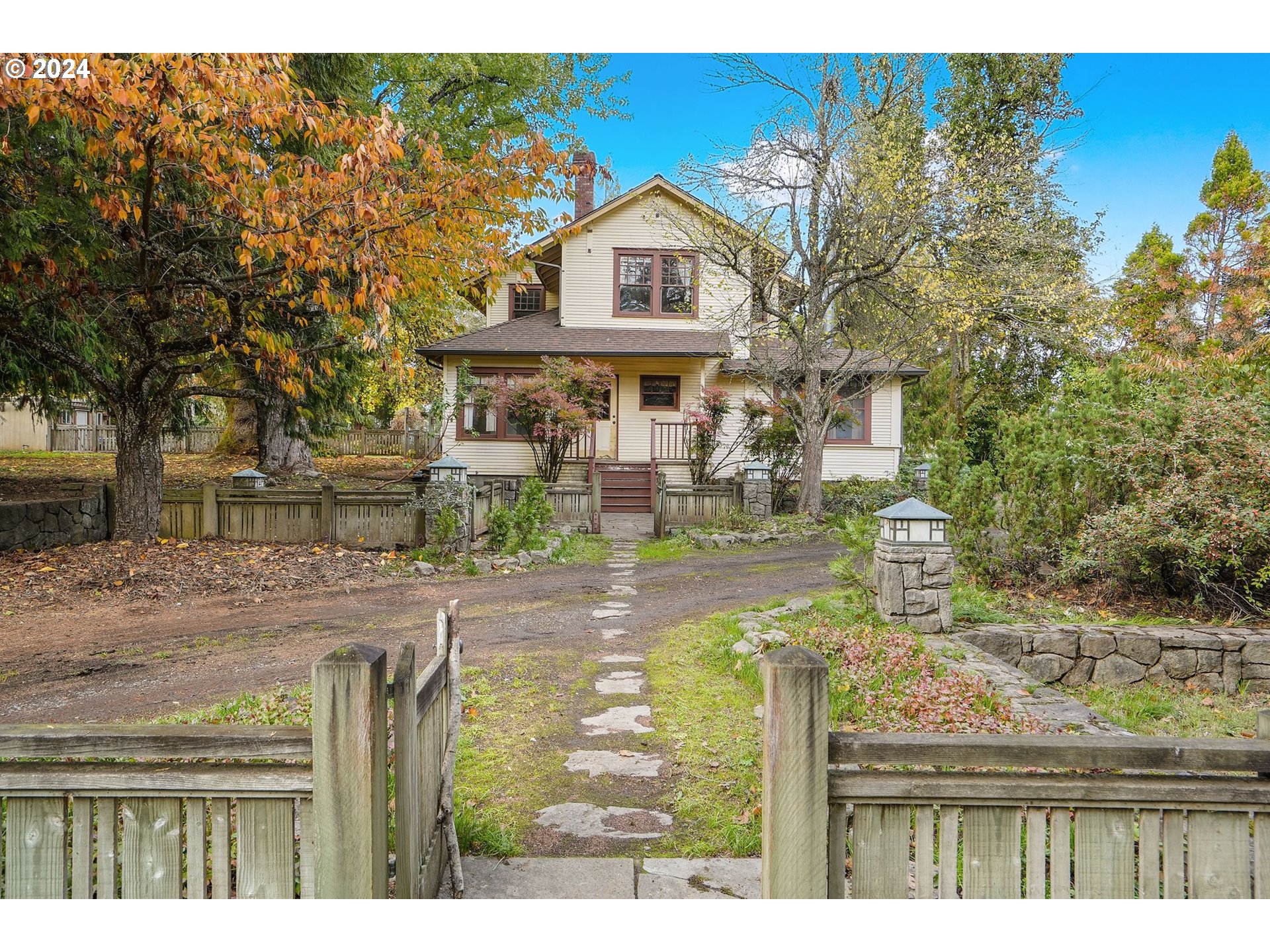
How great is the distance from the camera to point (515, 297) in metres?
17.8

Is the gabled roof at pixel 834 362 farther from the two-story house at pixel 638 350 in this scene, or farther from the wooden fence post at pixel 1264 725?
the wooden fence post at pixel 1264 725

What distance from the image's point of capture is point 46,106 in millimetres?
4363

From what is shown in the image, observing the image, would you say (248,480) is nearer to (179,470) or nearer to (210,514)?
(210,514)

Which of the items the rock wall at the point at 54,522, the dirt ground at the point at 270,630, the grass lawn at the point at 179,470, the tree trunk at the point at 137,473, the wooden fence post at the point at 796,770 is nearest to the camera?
the wooden fence post at the point at 796,770

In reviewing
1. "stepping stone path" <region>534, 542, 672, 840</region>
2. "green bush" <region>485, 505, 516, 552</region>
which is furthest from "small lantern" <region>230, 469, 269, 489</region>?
"stepping stone path" <region>534, 542, 672, 840</region>

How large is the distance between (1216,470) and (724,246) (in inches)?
348

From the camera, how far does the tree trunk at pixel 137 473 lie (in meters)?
9.01

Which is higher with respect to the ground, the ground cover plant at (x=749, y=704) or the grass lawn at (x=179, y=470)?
the grass lawn at (x=179, y=470)

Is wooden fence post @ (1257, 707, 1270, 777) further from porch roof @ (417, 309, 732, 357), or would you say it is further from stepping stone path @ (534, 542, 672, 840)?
porch roof @ (417, 309, 732, 357)

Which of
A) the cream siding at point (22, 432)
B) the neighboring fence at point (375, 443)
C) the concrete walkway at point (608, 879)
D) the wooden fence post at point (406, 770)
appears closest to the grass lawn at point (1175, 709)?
the concrete walkway at point (608, 879)

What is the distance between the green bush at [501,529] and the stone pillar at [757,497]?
4.61 meters

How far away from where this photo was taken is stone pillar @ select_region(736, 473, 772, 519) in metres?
12.8

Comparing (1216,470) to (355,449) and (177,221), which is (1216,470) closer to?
(177,221)

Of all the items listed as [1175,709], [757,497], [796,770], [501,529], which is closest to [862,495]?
[757,497]
